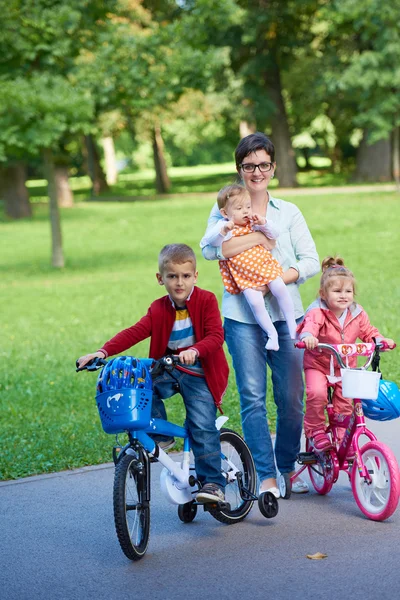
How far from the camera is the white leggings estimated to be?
→ 17.7ft

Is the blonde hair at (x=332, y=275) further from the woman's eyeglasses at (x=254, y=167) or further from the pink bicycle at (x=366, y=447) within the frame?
the woman's eyeglasses at (x=254, y=167)

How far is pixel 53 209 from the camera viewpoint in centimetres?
2214

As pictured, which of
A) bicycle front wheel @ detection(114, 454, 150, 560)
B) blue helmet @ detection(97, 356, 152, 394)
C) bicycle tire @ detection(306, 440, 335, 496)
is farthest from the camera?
bicycle tire @ detection(306, 440, 335, 496)

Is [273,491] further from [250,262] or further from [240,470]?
[250,262]

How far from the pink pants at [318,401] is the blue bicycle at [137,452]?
610mm

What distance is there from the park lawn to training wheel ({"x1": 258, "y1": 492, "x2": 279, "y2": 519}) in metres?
1.99

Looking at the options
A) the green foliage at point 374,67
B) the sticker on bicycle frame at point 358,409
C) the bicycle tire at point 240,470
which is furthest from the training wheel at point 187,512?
the green foliage at point 374,67

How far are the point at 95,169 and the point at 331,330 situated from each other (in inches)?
1970

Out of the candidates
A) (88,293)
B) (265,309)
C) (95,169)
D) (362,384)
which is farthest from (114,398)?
(95,169)

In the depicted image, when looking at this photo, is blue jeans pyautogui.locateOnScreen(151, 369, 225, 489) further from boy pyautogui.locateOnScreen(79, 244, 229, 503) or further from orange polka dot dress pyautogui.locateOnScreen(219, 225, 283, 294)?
orange polka dot dress pyautogui.locateOnScreen(219, 225, 283, 294)

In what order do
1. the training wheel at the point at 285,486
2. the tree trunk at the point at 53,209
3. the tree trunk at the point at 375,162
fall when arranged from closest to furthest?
1. the training wheel at the point at 285,486
2. the tree trunk at the point at 53,209
3. the tree trunk at the point at 375,162

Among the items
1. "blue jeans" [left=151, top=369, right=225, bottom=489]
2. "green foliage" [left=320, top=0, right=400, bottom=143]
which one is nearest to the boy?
"blue jeans" [left=151, top=369, right=225, bottom=489]

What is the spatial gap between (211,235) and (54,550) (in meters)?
1.81

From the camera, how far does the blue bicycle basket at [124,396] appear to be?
15.6ft
